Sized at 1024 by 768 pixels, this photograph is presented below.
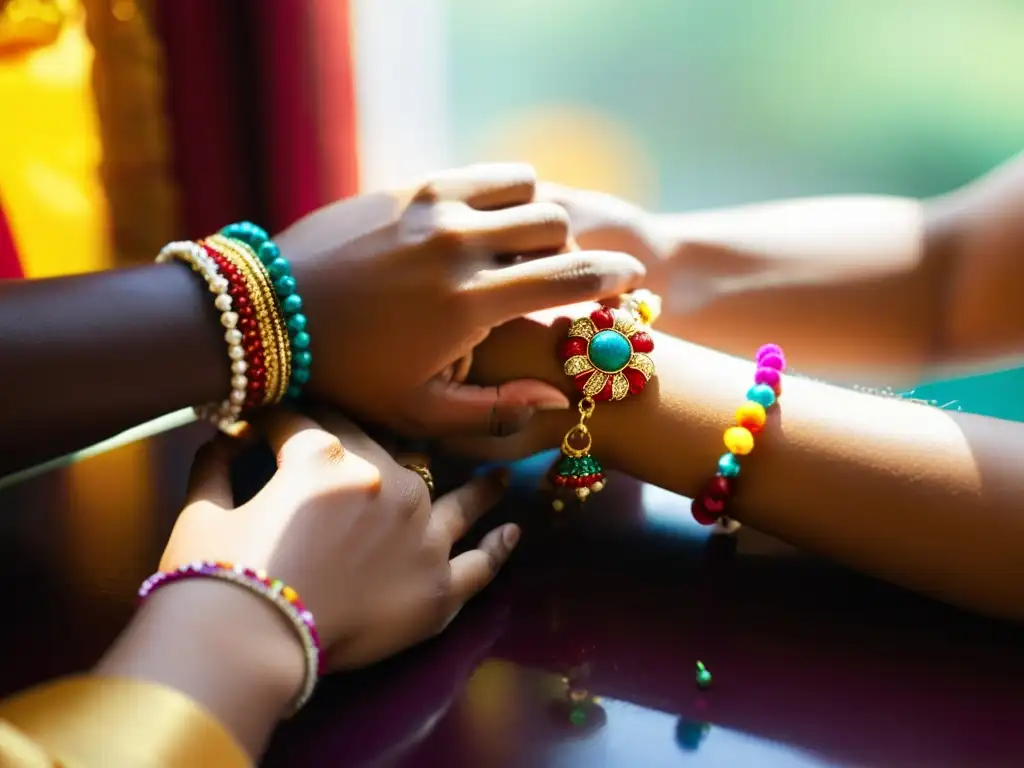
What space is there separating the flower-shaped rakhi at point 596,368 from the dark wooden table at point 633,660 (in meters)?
0.04

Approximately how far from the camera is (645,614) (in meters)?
0.55

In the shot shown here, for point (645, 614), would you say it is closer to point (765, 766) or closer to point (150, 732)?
point (765, 766)

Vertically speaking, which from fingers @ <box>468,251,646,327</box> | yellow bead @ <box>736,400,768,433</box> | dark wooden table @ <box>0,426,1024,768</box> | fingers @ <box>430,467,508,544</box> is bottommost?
dark wooden table @ <box>0,426,1024,768</box>

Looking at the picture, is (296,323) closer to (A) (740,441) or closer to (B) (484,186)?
(B) (484,186)

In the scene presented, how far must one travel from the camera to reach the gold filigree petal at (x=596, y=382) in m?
0.65

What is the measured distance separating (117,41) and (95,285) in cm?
64

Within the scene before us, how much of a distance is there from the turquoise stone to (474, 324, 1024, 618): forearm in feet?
0.09

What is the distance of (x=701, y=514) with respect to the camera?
616 millimetres

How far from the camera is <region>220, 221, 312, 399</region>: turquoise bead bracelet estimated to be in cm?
62

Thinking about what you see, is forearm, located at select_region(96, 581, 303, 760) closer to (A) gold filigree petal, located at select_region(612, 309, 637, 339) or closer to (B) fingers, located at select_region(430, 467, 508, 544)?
(B) fingers, located at select_region(430, 467, 508, 544)

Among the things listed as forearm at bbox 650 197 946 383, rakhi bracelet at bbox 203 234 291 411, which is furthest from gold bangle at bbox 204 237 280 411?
forearm at bbox 650 197 946 383

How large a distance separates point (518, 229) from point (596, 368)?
0.36 ft

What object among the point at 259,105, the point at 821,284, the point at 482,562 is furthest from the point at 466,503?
the point at 259,105

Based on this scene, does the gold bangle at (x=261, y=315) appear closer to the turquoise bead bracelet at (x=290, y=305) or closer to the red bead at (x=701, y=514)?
the turquoise bead bracelet at (x=290, y=305)
